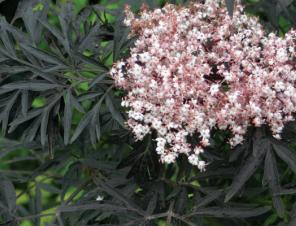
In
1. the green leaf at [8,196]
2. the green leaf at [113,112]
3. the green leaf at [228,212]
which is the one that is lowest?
the green leaf at [8,196]

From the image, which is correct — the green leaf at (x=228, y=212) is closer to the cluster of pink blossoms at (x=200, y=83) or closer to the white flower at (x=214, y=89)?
the cluster of pink blossoms at (x=200, y=83)

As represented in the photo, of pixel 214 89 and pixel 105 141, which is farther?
pixel 105 141

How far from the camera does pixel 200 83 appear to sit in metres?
1.52

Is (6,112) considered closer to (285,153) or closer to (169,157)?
(169,157)

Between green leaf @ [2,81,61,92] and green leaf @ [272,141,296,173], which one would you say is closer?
green leaf @ [272,141,296,173]

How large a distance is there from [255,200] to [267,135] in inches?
25.1

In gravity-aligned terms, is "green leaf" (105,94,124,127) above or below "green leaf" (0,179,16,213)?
above

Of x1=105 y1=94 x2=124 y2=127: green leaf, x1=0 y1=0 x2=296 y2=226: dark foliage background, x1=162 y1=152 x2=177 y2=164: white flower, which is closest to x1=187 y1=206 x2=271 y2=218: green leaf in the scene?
x1=0 y1=0 x2=296 y2=226: dark foliage background

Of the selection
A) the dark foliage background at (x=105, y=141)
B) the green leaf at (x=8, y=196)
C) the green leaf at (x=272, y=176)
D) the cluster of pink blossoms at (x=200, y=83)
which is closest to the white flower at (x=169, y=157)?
the cluster of pink blossoms at (x=200, y=83)

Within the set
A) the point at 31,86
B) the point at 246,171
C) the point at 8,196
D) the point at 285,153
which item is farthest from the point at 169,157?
the point at 8,196

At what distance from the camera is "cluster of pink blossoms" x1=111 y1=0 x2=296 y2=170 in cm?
151

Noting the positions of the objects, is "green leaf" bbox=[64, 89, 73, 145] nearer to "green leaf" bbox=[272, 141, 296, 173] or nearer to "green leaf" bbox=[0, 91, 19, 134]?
"green leaf" bbox=[0, 91, 19, 134]

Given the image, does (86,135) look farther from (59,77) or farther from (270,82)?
(270,82)

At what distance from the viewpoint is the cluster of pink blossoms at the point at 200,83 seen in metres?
1.51
